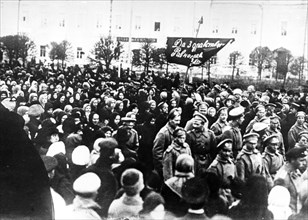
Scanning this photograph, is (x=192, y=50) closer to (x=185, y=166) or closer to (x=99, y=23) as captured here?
(x=99, y=23)

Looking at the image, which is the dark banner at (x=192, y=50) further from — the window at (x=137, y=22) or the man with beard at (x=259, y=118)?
the window at (x=137, y=22)

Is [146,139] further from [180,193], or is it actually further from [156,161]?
[180,193]

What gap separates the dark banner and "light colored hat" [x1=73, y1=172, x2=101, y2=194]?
3.17 m

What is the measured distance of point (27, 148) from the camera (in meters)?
0.88

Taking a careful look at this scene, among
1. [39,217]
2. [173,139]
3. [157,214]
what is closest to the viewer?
[39,217]

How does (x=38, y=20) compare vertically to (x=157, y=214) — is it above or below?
above

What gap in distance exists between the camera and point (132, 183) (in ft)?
8.70

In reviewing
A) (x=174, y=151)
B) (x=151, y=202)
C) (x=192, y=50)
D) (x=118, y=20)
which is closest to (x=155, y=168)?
(x=174, y=151)

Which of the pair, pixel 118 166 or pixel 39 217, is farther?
pixel 118 166

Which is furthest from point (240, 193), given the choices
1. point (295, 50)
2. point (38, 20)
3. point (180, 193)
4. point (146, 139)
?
point (295, 50)

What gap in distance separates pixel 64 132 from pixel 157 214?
1610mm

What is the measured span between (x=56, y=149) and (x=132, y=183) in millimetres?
952

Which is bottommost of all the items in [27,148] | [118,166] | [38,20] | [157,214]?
[157,214]

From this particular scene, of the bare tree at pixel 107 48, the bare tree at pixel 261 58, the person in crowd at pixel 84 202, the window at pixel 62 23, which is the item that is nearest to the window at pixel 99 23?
the bare tree at pixel 107 48
